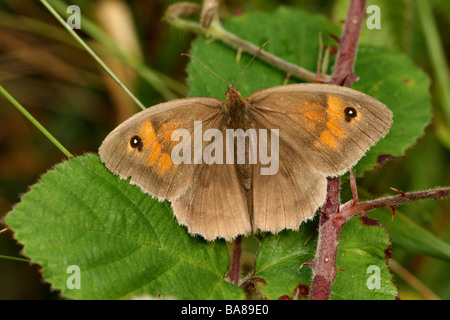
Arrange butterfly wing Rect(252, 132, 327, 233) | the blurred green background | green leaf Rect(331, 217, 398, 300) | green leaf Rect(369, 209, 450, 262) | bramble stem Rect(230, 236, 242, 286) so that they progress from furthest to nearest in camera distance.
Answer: the blurred green background < green leaf Rect(369, 209, 450, 262) < bramble stem Rect(230, 236, 242, 286) < butterfly wing Rect(252, 132, 327, 233) < green leaf Rect(331, 217, 398, 300)

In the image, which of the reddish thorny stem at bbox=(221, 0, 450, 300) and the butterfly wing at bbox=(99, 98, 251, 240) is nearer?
the reddish thorny stem at bbox=(221, 0, 450, 300)

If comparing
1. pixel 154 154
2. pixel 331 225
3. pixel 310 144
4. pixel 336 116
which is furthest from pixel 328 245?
pixel 154 154

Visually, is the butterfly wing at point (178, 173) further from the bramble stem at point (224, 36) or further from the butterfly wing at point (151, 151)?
the bramble stem at point (224, 36)

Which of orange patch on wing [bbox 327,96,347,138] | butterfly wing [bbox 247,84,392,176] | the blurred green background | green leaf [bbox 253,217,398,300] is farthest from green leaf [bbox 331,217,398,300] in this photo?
the blurred green background

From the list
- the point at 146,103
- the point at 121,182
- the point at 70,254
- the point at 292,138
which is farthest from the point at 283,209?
the point at 146,103

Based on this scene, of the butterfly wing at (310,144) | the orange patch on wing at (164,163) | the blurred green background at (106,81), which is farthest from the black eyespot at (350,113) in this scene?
the blurred green background at (106,81)

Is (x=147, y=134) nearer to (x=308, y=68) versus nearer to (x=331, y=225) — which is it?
(x=331, y=225)

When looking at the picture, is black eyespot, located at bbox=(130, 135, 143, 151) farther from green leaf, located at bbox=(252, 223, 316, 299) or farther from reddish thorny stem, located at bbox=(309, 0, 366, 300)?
reddish thorny stem, located at bbox=(309, 0, 366, 300)
